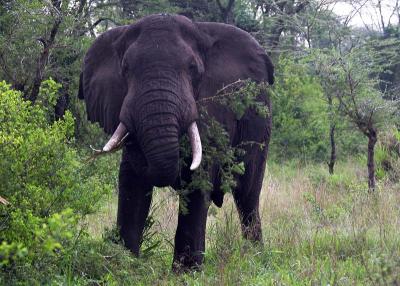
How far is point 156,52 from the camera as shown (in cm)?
584

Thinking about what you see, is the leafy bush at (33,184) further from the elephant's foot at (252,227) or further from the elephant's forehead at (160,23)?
the elephant's foot at (252,227)

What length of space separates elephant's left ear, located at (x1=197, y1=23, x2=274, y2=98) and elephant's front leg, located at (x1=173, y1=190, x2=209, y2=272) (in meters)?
0.78

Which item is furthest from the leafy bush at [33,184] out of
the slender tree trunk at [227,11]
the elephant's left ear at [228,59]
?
the slender tree trunk at [227,11]

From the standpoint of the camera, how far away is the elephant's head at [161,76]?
5.60 meters

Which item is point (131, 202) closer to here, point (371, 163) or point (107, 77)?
point (107, 77)

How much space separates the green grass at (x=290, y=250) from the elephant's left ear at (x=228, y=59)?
3.45 ft

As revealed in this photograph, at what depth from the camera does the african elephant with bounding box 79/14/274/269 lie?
5629 mm

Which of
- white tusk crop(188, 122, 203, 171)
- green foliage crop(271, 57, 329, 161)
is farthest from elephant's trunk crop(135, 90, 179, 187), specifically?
green foliage crop(271, 57, 329, 161)

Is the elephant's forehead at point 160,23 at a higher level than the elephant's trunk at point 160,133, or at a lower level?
higher

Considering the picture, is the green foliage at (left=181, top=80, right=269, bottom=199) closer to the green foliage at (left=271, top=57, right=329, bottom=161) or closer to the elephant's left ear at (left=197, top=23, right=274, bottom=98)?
the elephant's left ear at (left=197, top=23, right=274, bottom=98)

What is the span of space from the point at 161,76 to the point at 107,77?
0.92 m

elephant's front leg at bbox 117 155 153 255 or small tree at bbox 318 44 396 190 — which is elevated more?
small tree at bbox 318 44 396 190

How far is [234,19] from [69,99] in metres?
8.65

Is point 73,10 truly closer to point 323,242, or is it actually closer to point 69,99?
point 69,99
